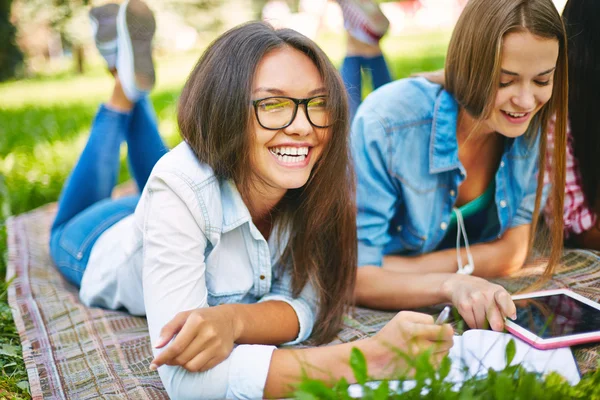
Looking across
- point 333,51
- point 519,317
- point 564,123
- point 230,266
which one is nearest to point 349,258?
point 230,266

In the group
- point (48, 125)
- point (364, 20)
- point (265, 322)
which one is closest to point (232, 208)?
point (265, 322)

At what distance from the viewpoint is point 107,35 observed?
2955 millimetres

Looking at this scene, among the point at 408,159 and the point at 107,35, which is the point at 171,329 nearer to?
the point at 408,159

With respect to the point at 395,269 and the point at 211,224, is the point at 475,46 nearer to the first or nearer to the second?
the point at 395,269

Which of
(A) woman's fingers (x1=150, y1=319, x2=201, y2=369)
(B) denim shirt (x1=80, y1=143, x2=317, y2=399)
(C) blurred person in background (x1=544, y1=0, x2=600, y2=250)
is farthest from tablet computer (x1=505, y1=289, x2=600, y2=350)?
(A) woman's fingers (x1=150, y1=319, x2=201, y2=369)

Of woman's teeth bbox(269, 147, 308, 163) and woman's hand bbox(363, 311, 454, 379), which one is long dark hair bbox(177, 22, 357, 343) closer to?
woman's teeth bbox(269, 147, 308, 163)

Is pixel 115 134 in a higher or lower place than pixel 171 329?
higher

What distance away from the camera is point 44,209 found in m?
3.45

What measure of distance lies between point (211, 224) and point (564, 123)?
124 centimetres

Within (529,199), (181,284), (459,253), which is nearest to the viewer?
(181,284)

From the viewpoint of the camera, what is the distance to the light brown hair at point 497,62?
1.96 m

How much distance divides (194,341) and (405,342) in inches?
19.2

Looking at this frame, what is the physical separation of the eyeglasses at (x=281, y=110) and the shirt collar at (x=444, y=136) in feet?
2.17

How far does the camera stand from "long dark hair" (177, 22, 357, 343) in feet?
5.53
